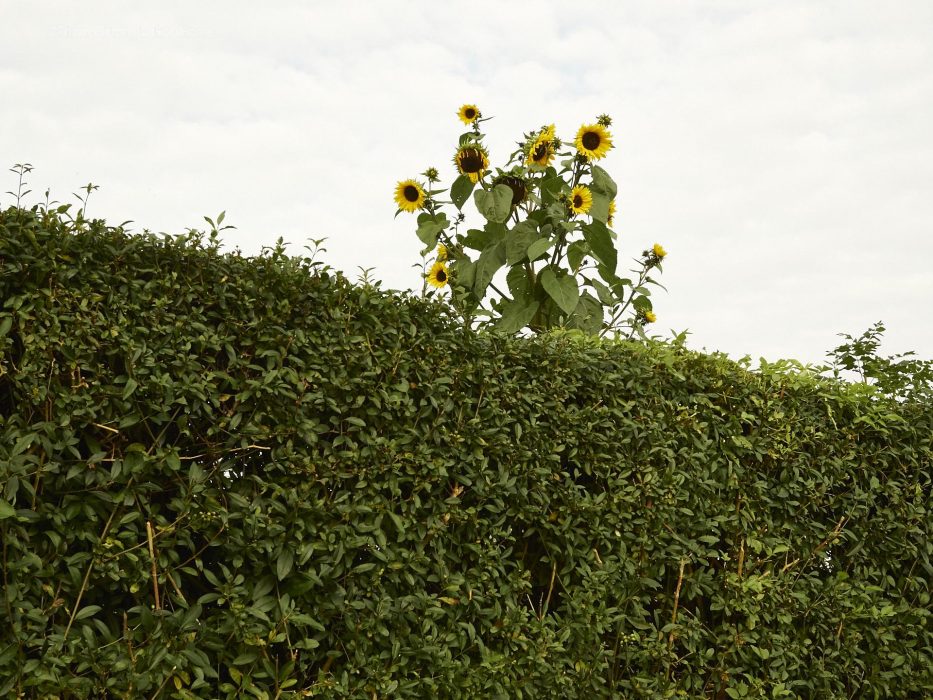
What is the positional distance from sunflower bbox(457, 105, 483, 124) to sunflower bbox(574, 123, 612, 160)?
790mm

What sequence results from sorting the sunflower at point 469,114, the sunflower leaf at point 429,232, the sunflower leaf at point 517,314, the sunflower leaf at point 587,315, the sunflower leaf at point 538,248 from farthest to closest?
the sunflower at point 469,114
the sunflower leaf at point 429,232
the sunflower leaf at point 587,315
the sunflower leaf at point 517,314
the sunflower leaf at point 538,248

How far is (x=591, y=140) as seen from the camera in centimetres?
646

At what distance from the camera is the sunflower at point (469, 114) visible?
6.65 metres

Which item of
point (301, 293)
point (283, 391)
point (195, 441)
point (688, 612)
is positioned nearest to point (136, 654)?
point (195, 441)

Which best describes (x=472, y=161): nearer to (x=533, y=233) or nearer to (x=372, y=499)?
(x=533, y=233)

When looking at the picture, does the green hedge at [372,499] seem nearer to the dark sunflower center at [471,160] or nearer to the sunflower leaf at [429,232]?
the sunflower leaf at [429,232]

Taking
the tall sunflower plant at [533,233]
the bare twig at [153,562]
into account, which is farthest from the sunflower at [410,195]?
the bare twig at [153,562]

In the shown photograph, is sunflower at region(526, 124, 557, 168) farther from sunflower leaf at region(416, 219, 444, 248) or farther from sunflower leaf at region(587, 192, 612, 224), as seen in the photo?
sunflower leaf at region(416, 219, 444, 248)

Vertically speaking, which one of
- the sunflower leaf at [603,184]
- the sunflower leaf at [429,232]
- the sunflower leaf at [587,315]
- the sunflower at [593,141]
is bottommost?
the sunflower leaf at [587,315]

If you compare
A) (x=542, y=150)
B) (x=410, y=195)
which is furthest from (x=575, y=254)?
(x=410, y=195)

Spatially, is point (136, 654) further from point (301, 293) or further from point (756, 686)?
point (756, 686)

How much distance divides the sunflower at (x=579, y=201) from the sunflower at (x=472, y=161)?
0.70 metres

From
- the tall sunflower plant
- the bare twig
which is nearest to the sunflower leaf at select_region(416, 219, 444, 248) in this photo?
the tall sunflower plant

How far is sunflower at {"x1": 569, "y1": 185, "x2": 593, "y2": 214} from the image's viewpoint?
625cm
